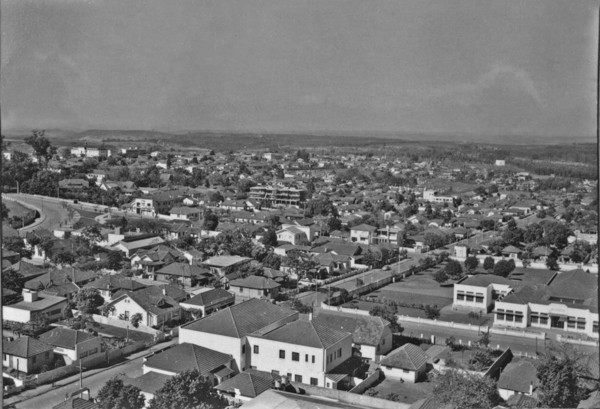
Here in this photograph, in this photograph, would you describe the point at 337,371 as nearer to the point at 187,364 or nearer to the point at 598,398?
the point at 187,364

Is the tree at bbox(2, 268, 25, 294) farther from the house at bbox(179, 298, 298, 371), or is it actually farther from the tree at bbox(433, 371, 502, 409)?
the tree at bbox(433, 371, 502, 409)

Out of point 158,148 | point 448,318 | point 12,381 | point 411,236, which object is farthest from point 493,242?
point 158,148

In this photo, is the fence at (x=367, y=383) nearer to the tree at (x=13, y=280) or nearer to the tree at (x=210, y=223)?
the tree at (x=13, y=280)

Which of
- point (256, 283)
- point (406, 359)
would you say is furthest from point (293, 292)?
point (406, 359)

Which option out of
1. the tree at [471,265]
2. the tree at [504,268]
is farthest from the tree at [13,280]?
the tree at [504,268]

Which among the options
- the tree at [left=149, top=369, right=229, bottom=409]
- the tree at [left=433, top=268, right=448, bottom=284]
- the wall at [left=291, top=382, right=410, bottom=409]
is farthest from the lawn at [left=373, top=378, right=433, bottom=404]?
the tree at [left=433, top=268, right=448, bottom=284]
